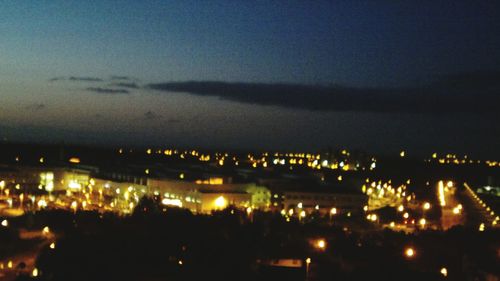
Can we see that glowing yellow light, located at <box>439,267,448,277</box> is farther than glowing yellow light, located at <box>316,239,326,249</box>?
No

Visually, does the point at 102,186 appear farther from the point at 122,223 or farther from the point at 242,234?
the point at 242,234

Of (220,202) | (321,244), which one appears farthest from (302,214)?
(321,244)

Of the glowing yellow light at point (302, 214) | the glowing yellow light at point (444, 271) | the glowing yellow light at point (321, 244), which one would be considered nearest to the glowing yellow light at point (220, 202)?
the glowing yellow light at point (302, 214)

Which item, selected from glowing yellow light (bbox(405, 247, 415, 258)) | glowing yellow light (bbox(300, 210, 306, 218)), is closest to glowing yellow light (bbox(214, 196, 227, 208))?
glowing yellow light (bbox(300, 210, 306, 218))

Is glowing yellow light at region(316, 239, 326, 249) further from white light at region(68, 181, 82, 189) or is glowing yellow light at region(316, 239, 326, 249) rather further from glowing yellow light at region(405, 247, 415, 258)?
white light at region(68, 181, 82, 189)

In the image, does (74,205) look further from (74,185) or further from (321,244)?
(321,244)

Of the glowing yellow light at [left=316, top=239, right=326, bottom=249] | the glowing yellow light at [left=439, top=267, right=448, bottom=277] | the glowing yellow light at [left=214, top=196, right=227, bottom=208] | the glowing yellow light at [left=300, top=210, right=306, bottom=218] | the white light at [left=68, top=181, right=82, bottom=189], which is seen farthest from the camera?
the white light at [left=68, top=181, right=82, bottom=189]

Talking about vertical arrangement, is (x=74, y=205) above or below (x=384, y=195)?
below

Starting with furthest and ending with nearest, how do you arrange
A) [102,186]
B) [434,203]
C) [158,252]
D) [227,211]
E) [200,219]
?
[102,186] < [434,203] < [227,211] < [200,219] < [158,252]

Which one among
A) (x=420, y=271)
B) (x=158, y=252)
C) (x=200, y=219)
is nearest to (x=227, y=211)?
(x=200, y=219)

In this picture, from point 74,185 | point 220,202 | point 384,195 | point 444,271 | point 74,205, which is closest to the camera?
point 444,271

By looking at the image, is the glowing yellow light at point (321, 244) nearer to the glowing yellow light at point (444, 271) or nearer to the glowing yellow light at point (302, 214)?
the glowing yellow light at point (444, 271)
